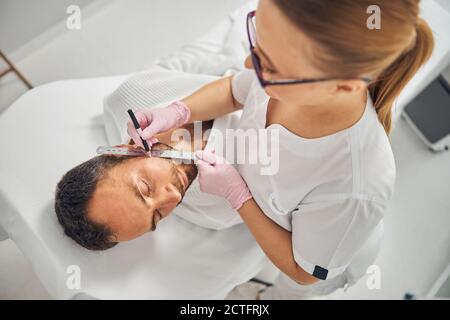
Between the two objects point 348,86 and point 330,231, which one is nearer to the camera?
point 348,86

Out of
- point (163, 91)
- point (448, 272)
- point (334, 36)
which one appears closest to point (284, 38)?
point (334, 36)

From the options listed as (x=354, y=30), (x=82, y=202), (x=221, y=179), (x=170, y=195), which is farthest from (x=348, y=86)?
(x=82, y=202)

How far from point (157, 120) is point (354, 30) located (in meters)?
0.69

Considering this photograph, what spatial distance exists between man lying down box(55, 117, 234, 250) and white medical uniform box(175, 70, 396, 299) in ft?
0.84

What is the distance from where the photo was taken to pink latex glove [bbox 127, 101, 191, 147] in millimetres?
1139

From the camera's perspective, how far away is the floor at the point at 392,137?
170 cm

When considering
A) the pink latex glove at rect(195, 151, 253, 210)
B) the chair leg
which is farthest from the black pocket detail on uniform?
the chair leg

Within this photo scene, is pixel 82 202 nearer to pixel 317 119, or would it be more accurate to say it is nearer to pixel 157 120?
pixel 157 120

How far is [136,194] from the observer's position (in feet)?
3.60

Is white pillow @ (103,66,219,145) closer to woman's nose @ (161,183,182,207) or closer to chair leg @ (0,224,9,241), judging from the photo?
woman's nose @ (161,183,182,207)

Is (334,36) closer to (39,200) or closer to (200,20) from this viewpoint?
(39,200)

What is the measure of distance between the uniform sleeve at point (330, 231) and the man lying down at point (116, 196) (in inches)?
15.5

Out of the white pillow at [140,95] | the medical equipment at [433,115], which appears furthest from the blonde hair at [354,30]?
the medical equipment at [433,115]

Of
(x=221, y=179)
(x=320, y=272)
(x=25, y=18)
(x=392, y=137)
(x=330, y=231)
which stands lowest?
(x=392, y=137)
